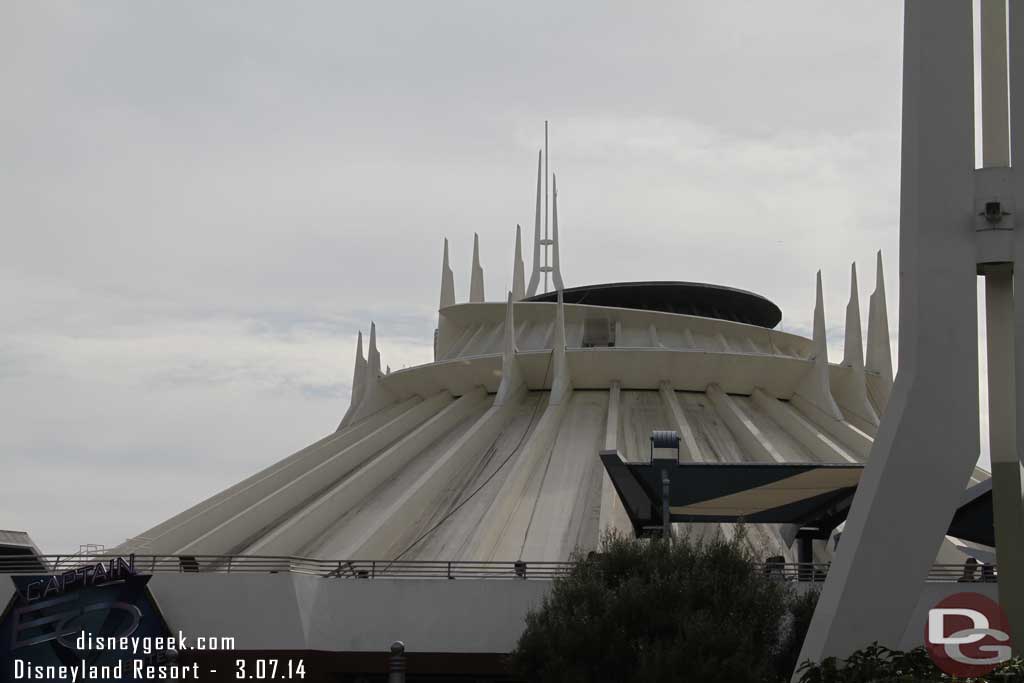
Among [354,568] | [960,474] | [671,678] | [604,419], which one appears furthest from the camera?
→ [604,419]

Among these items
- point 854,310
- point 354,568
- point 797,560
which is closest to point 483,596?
point 354,568

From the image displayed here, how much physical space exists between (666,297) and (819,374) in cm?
747

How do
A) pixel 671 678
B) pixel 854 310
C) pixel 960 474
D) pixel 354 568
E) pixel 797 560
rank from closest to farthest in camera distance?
pixel 960 474 → pixel 671 678 → pixel 354 568 → pixel 797 560 → pixel 854 310

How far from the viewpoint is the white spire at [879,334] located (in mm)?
44875

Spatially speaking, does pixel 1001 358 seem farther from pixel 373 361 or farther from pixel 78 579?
pixel 373 361

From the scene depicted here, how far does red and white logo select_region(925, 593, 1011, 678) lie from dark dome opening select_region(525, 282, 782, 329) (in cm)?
2957

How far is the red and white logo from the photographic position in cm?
1591

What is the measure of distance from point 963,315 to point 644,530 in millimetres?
12553

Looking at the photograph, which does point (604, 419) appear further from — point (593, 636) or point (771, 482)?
point (593, 636)

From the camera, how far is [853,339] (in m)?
43.8

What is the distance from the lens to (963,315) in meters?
17.4

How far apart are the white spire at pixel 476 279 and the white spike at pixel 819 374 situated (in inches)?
Result: 543

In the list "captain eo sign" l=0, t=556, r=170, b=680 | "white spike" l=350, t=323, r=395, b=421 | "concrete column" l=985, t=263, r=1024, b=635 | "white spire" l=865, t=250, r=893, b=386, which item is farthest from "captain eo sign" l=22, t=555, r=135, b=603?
"white spire" l=865, t=250, r=893, b=386

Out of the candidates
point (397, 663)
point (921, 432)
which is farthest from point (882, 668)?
point (397, 663)
